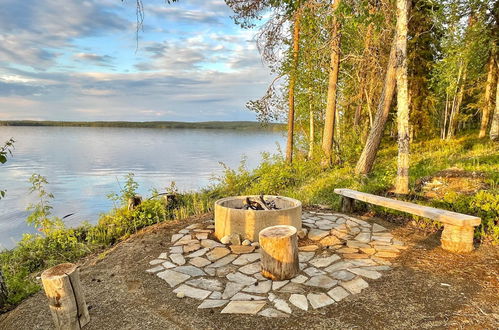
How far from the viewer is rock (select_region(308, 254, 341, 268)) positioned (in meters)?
4.18

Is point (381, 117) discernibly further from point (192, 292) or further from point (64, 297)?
point (64, 297)

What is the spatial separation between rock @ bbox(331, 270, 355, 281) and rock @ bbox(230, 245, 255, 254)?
1.32 meters

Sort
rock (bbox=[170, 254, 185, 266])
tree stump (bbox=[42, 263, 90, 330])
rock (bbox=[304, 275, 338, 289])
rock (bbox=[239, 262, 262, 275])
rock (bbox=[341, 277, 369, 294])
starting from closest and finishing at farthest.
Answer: tree stump (bbox=[42, 263, 90, 330]) < rock (bbox=[341, 277, 369, 294]) < rock (bbox=[304, 275, 338, 289]) < rock (bbox=[239, 262, 262, 275]) < rock (bbox=[170, 254, 185, 266])

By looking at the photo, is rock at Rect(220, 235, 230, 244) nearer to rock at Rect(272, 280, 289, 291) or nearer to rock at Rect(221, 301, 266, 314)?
rock at Rect(272, 280, 289, 291)

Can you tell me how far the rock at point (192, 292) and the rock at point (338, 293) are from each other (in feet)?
4.47

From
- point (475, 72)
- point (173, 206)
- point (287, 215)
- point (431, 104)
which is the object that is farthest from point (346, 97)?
point (287, 215)

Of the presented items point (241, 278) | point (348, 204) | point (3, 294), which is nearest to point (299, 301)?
point (241, 278)

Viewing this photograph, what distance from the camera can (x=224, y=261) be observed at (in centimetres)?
439

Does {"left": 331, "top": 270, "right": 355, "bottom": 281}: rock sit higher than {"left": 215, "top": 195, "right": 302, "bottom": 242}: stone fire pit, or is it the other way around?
{"left": 215, "top": 195, "right": 302, "bottom": 242}: stone fire pit

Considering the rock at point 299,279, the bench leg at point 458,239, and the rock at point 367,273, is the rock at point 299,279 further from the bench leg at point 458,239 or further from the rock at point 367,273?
the bench leg at point 458,239

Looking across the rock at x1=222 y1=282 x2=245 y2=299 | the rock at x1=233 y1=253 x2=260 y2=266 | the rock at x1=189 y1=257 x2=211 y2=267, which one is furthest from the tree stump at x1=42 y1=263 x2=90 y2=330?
the rock at x1=233 y1=253 x2=260 y2=266

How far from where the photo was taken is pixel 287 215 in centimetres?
501

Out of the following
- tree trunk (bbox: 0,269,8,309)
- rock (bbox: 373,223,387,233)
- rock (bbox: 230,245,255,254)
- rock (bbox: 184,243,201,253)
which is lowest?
tree trunk (bbox: 0,269,8,309)

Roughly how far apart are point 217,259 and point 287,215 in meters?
1.31
